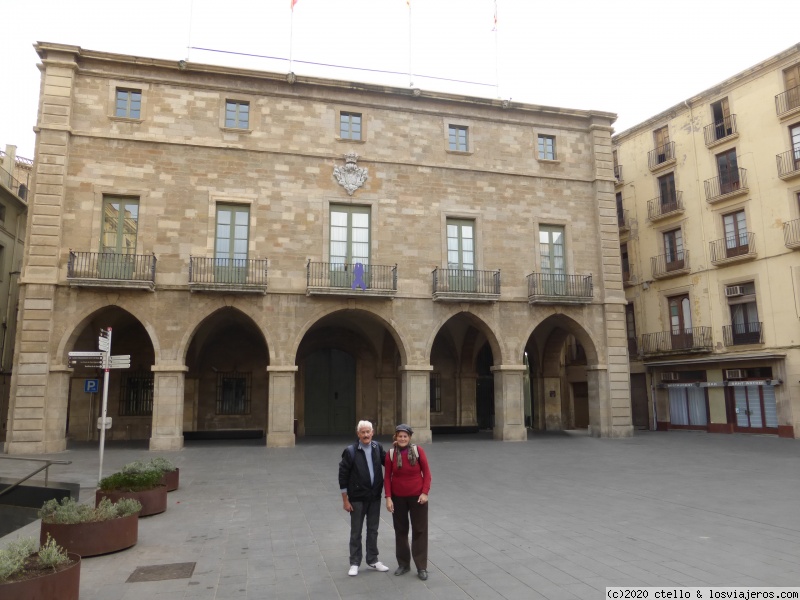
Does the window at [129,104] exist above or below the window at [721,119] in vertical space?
below

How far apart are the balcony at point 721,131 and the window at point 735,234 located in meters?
3.18

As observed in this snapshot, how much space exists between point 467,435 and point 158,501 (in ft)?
56.1

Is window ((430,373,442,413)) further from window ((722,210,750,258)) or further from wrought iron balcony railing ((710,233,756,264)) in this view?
window ((722,210,750,258))

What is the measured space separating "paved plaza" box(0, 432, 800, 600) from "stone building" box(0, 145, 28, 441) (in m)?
11.5

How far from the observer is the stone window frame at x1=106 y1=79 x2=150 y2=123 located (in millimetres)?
19703

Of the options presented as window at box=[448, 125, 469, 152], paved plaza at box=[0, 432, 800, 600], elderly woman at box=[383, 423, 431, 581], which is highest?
window at box=[448, 125, 469, 152]

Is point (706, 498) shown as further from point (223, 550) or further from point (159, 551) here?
point (159, 551)

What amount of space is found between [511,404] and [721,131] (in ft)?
50.4

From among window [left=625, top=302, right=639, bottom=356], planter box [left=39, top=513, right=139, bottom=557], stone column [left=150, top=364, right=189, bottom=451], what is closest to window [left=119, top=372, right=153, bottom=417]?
stone column [left=150, top=364, right=189, bottom=451]

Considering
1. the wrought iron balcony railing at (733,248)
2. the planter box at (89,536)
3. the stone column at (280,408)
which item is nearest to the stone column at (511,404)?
the stone column at (280,408)

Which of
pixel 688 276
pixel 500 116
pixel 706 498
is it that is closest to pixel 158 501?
pixel 706 498

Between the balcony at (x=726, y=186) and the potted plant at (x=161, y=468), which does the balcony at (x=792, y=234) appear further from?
the potted plant at (x=161, y=468)

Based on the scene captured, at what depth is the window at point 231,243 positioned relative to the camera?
19.6 m

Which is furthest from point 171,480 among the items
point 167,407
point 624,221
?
point 624,221
